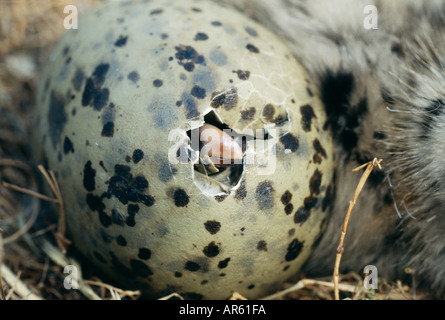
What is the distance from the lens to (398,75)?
4.57ft

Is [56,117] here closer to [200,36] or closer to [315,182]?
[200,36]

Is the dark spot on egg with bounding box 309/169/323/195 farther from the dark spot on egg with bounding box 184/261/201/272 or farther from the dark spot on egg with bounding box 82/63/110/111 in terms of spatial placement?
the dark spot on egg with bounding box 82/63/110/111

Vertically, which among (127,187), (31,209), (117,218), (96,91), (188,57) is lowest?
(31,209)

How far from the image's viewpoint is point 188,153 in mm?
1202

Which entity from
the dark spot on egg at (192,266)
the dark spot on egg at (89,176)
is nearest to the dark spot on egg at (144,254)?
the dark spot on egg at (192,266)

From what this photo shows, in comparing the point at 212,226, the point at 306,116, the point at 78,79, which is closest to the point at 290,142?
the point at 306,116

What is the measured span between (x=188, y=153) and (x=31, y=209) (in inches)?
37.4

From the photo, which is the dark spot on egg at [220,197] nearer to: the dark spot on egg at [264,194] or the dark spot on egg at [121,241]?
the dark spot on egg at [264,194]

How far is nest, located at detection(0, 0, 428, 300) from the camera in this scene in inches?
60.3

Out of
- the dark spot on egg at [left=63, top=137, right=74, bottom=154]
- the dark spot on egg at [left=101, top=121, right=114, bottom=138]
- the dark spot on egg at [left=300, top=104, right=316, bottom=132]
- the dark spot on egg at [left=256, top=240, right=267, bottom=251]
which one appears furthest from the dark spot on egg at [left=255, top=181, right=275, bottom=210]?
the dark spot on egg at [left=63, top=137, right=74, bottom=154]

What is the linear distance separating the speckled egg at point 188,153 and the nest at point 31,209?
0.15 metres

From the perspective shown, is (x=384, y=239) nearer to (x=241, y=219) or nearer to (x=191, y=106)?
(x=241, y=219)

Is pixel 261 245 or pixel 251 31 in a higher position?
pixel 251 31

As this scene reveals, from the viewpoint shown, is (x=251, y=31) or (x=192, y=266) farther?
(x=251, y=31)
